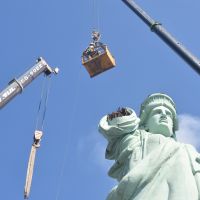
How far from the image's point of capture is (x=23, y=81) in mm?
20344

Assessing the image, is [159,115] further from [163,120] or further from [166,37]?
[166,37]

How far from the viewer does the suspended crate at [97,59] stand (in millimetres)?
18844

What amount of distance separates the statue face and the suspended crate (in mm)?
9396

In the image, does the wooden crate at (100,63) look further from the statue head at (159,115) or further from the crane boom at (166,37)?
the statue head at (159,115)

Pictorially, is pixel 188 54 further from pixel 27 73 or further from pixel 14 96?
pixel 27 73

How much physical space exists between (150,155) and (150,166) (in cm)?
27

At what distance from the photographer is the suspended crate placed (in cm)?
1884

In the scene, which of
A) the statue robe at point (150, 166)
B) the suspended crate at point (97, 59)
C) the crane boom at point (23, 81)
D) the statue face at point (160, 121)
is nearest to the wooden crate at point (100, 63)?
the suspended crate at point (97, 59)

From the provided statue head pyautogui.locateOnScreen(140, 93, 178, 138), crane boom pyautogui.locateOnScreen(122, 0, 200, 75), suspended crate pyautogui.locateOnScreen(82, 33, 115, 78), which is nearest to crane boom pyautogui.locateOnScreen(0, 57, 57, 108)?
suspended crate pyautogui.locateOnScreen(82, 33, 115, 78)

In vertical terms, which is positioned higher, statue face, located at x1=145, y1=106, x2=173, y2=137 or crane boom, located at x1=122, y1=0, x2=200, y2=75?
crane boom, located at x1=122, y1=0, x2=200, y2=75

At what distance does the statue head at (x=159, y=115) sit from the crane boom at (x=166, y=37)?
1.23 m

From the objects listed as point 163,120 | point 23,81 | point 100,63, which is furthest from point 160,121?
point 23,81

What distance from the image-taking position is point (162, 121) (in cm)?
900

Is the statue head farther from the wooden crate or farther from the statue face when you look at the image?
the wooden crate
